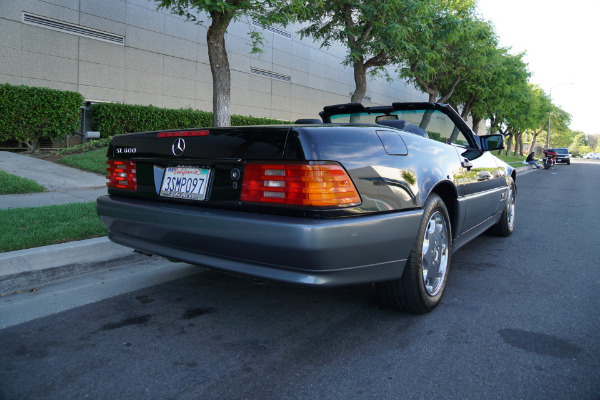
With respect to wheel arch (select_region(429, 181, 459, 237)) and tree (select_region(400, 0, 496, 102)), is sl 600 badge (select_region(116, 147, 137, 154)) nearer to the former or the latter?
wheel arch (select_region(429, 181, 459, 237))

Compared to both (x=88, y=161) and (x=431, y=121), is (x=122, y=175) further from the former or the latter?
(x=88, y=161)

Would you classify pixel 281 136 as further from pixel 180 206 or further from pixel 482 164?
pixel 482 164

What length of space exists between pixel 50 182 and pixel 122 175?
5.61m

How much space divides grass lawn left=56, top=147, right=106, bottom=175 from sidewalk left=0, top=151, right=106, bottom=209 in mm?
191

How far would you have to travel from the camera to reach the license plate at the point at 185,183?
8.16ft

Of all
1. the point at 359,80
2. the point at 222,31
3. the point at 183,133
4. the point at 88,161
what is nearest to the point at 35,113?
the point at 88,161

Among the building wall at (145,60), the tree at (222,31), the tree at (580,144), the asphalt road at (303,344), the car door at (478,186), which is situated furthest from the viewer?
the tree at (580,144)

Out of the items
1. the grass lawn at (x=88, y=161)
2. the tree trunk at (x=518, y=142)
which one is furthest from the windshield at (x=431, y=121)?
the tree trunk at (x=518, y=142)

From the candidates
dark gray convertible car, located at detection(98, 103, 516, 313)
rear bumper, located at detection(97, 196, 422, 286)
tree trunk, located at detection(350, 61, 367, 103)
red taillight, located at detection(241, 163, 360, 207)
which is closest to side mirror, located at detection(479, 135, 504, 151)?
dark gray convertible car, located at detection(98, 103, 516, 313)

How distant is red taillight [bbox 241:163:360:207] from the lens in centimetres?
212

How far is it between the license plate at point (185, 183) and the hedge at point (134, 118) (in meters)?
11.2

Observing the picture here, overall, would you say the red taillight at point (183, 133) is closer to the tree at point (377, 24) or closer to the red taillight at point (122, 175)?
the red taillight at point (122, 175)

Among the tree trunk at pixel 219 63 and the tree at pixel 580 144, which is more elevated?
the tree at pixel 580 144

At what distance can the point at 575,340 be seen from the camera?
98.0 inches
